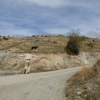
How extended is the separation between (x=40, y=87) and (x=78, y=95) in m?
3.20

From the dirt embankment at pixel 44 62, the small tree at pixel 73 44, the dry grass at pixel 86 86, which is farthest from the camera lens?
the small tree at pixel 73 44

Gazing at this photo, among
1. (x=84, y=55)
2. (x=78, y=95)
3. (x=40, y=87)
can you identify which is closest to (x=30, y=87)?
(x=40, y=87)

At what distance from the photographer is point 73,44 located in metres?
47.3

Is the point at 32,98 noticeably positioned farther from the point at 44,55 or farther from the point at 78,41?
the point at 78,41

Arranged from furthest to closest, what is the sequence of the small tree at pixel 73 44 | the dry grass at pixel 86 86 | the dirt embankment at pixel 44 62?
the small tree at pixel 73 44, the dirt embankment at pixel 44 62, the dry grass at pixel 86 86

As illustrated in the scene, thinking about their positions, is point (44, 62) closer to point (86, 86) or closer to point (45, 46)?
point (45, 46)

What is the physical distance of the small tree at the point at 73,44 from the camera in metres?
44.9

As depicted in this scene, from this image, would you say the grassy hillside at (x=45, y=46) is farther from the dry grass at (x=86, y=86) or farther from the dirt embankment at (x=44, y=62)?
the dry grass at (x=86, y=86)

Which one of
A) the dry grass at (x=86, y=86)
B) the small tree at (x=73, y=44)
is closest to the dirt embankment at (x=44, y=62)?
the small tree at (x=73, y=44)

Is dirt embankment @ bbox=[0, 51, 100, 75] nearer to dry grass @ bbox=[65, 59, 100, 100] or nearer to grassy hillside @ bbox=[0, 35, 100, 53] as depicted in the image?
grassy hillside @ bbox=[0, 35, 100, 53]

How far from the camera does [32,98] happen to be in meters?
13.6

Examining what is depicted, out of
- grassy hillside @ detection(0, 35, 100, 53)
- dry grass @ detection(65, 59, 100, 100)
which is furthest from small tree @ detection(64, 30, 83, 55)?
dry grass @ detection(65, 59, 100, 100)

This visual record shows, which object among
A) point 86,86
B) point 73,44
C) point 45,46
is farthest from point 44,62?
point 86,86

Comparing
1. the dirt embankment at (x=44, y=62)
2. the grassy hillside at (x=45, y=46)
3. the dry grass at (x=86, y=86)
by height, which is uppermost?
the grassy hillside at (x=45, y=46)
